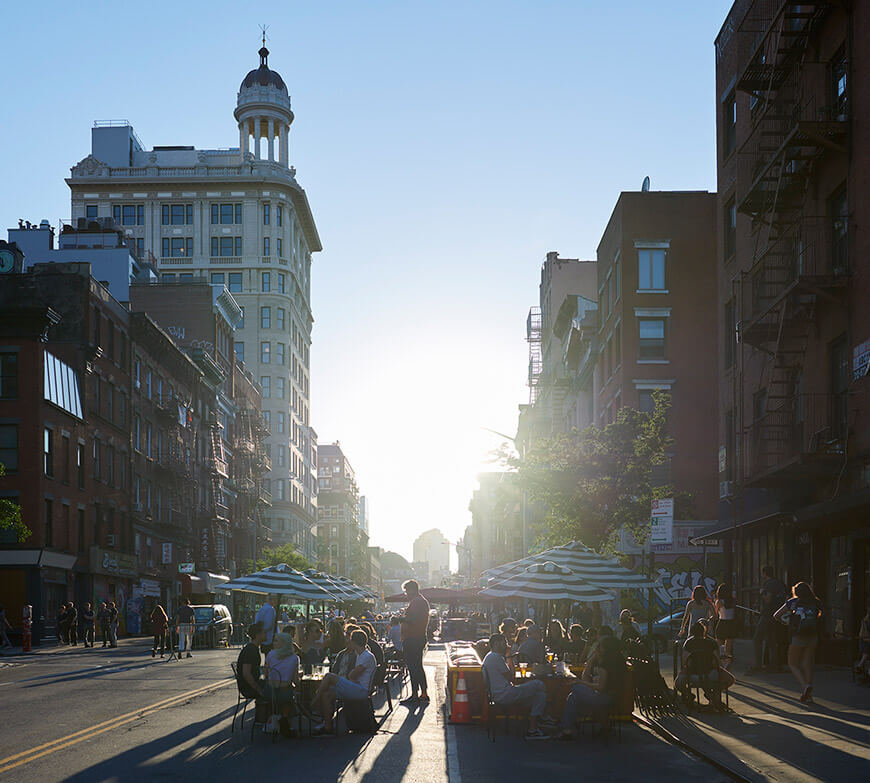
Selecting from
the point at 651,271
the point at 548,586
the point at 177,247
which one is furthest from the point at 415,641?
the point at 177,247

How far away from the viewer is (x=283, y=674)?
16.0 meters

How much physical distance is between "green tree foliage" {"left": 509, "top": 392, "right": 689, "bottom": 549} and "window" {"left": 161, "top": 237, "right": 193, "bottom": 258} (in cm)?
8922

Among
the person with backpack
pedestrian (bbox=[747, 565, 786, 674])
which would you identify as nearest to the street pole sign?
pedestrian (bbox=[747, 565, 786, 674])

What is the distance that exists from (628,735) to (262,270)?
110 metres

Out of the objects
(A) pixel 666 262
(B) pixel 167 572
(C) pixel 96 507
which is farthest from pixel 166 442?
(A) pixel 666 262

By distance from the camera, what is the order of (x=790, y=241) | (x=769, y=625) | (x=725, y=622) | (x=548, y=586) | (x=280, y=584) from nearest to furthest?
1. (x=548, y=586)
2. (x=725, y=622)
3. (x=769, y=625)
4. (x=280, y=584)
5. (x=790, y=241)

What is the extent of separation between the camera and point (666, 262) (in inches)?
2164

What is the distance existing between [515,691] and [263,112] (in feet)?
393

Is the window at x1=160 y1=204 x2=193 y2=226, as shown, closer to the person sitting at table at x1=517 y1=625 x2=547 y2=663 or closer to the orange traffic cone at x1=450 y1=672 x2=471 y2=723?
the person sitting at table at x1=517 y1=625 x2=547 y2=663

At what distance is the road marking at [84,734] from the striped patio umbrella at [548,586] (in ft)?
20.7

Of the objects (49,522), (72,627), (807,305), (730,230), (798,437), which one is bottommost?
(72,627)

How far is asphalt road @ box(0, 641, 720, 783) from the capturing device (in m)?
12.9

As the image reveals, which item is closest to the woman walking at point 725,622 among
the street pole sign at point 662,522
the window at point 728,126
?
the street pole sign at point 662,522

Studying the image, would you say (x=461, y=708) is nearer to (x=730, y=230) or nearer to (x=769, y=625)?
(x=769, y=625)
